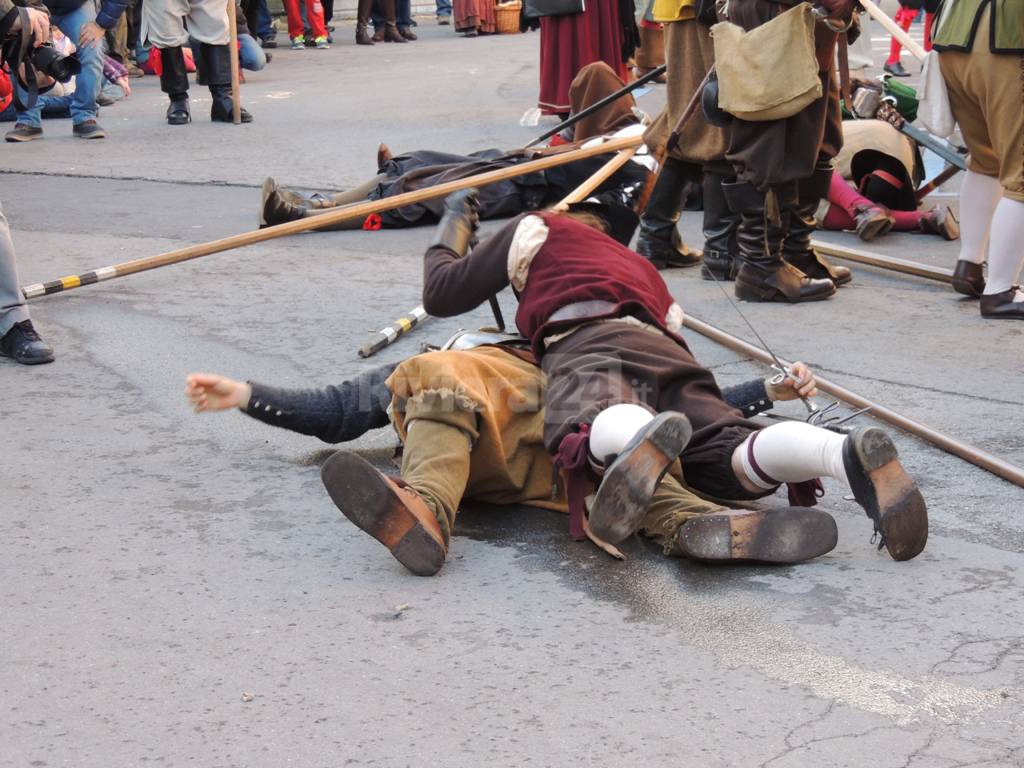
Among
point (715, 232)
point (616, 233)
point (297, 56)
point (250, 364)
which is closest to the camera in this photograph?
point (616, 233)

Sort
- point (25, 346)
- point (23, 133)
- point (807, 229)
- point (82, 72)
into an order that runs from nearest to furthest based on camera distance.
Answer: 1. point (25, 346)
2. point (807, 229)
3. point (82, 72)
4. point (23, 133)

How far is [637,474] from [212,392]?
117 cm

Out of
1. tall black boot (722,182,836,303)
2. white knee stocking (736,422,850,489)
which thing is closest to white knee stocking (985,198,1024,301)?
tall black boot (722,182,836,303)

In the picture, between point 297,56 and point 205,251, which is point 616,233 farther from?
point 297,56

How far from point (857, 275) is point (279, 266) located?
2.51m

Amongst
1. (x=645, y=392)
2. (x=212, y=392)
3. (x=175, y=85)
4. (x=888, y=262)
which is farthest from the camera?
(x=175, y=85)

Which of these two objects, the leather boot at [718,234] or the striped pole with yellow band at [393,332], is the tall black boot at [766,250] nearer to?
the leather boot at [718,234]

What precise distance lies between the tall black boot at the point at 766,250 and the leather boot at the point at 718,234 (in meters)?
0.27

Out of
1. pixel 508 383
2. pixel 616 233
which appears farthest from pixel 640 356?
pixel 616 233

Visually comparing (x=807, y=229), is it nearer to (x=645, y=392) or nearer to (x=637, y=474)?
(x=645, y=392)

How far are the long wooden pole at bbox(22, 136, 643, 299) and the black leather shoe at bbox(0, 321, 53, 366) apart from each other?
65 centimetres

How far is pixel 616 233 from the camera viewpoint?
4523 millimetres

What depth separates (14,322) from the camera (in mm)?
5027

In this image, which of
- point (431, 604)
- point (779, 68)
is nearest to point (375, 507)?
point (431, 604)
